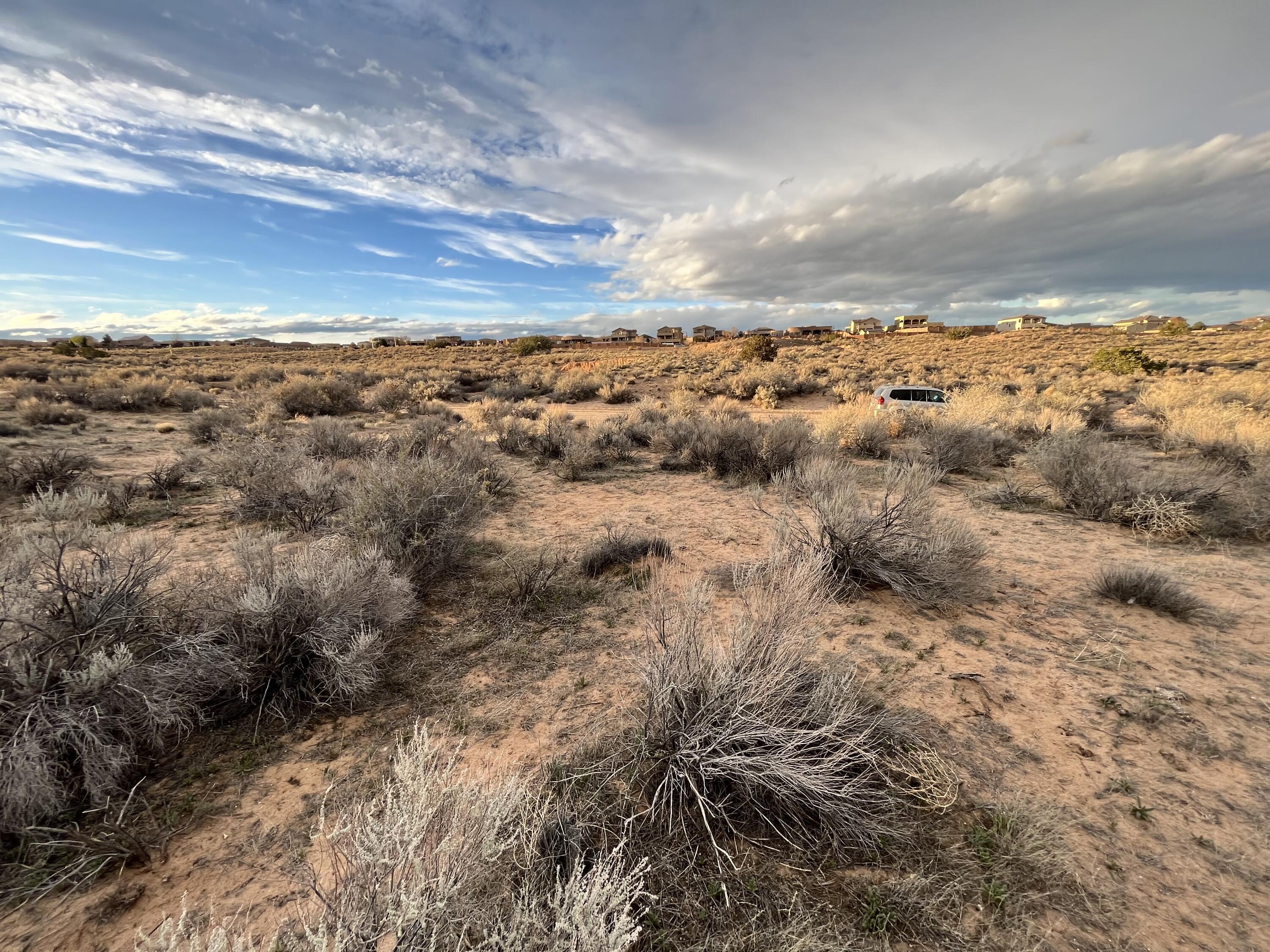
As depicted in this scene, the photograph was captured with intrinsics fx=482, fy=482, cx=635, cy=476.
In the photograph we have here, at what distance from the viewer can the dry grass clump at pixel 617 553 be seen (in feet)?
17.2

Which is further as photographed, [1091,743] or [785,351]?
[785,351]

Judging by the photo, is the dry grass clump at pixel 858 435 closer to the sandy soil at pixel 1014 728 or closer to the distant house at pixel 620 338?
the sandy soil at pixel 1014 728

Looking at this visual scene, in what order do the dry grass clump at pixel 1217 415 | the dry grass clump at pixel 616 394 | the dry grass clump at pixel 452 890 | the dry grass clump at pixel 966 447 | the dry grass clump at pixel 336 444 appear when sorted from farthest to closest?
the dry grass clump at pixel 616 394 < the dry grass clump at pixel 966 447 < the dry grass clump at pixel 336 444 < the dry grass clump at pixel 1217 415 < the dry grass clump at pixel 452 890

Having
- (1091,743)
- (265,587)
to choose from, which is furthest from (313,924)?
(1091,743)

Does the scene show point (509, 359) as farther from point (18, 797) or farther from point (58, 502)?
point (18, 797)

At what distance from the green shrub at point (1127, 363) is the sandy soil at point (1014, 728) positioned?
73.1 feet

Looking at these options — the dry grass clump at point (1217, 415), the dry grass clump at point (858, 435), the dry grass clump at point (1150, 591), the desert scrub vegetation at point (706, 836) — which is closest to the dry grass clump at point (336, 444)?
the desert scrub vegetation at point (706, 836)

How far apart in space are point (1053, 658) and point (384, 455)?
7.78m

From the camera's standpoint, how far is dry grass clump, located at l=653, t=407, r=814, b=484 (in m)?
8.88

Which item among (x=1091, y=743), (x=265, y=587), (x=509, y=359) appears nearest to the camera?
(x=1091, y=743)

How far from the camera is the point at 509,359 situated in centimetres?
4112

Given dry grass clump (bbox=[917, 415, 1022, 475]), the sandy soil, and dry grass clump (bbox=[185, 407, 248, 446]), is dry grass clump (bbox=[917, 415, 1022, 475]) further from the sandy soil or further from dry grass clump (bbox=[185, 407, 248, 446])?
dry grass clump (bbox=[185, 407, 248, 446])

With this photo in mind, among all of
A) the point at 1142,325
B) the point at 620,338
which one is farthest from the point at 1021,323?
the point at 620,338

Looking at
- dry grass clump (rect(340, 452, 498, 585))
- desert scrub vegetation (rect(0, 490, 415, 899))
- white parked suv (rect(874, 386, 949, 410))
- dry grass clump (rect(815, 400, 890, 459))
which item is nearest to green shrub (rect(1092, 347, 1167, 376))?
white parked suv (rect(874, 386, 949, 410))
